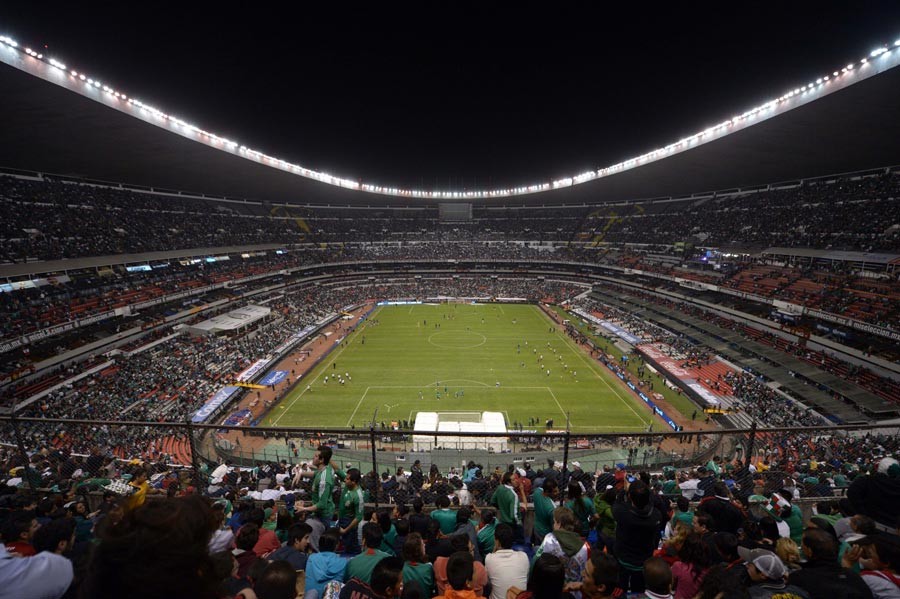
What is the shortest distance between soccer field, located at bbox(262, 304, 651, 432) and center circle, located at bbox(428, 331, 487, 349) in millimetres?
106

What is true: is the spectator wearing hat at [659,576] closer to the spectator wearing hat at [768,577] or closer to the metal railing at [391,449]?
the spectator wearing hat at [768,577]

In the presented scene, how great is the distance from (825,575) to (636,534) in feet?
5.22

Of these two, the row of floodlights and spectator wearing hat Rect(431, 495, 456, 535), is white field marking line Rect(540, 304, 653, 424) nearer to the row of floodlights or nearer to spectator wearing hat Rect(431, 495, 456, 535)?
the row of floodlights

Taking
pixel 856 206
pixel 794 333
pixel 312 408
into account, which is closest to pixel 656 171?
pixel 856 206

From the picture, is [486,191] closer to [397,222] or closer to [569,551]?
[397,222]

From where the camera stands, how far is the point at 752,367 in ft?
102

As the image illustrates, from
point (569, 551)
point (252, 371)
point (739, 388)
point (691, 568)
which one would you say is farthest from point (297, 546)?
point (739, 388)

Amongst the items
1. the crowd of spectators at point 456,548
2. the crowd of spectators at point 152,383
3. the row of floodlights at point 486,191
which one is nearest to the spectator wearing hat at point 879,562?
the crowd of spectators at point 456,548

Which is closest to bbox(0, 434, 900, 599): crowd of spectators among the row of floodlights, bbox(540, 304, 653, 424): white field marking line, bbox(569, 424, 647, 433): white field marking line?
bbox(569, 424, 647, 433): white field marking line

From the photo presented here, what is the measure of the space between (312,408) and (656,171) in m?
45.5

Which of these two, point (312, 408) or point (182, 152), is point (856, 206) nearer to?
point (312, 408)

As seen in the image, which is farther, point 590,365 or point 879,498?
point 590,365

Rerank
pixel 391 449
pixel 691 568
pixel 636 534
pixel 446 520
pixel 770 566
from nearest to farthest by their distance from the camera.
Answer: pixel 770 566, pixel 691 568, pixel 636 534, pixel 446 520, pixel 391 449

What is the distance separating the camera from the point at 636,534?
470 centimetres
